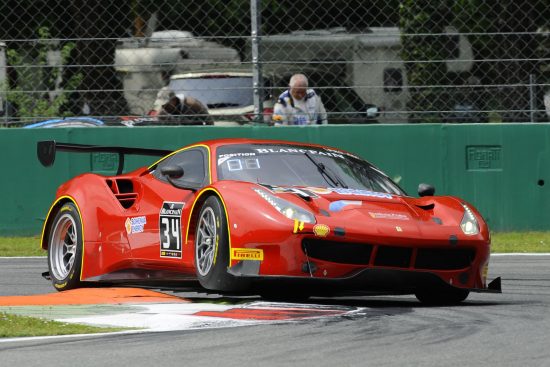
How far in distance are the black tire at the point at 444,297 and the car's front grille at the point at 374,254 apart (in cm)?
36

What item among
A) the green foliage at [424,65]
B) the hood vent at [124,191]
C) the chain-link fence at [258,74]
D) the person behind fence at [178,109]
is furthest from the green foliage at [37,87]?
the hood vent at [124,191]

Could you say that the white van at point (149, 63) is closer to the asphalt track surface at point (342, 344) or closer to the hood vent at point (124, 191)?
the hood vent at point (124, 191)

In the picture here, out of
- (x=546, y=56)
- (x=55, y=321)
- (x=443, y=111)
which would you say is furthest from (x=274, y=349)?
(x=546, y=56)

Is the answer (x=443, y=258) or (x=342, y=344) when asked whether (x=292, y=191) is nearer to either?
(x=443, y=258)

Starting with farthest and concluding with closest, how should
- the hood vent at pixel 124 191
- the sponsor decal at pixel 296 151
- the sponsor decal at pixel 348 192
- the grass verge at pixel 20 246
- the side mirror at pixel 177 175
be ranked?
1. the grass verge at pixel 20 246
2. the hood vent at pixel 124 191
3. the sponsor decal at pixel 296 151
4. the side mirror at pixel 177 175
5. the sponsor decal at pixel 348 192

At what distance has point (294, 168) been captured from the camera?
8.66 metres

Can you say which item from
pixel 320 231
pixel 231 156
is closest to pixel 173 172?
pixel 231 156

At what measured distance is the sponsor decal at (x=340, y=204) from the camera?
7.85 metres

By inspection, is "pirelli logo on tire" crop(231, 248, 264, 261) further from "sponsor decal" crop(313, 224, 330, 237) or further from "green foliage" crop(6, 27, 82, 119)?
"green foliage" crop(6, 27, 82, 119)

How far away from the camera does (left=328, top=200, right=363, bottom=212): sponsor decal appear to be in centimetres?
785

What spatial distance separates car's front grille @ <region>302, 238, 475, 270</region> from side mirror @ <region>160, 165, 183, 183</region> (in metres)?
1.44

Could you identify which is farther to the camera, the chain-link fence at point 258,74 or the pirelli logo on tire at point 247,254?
the chain-link fence at point 258,74

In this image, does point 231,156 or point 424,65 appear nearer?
point 231,156

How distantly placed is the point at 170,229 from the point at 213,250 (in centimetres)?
62
